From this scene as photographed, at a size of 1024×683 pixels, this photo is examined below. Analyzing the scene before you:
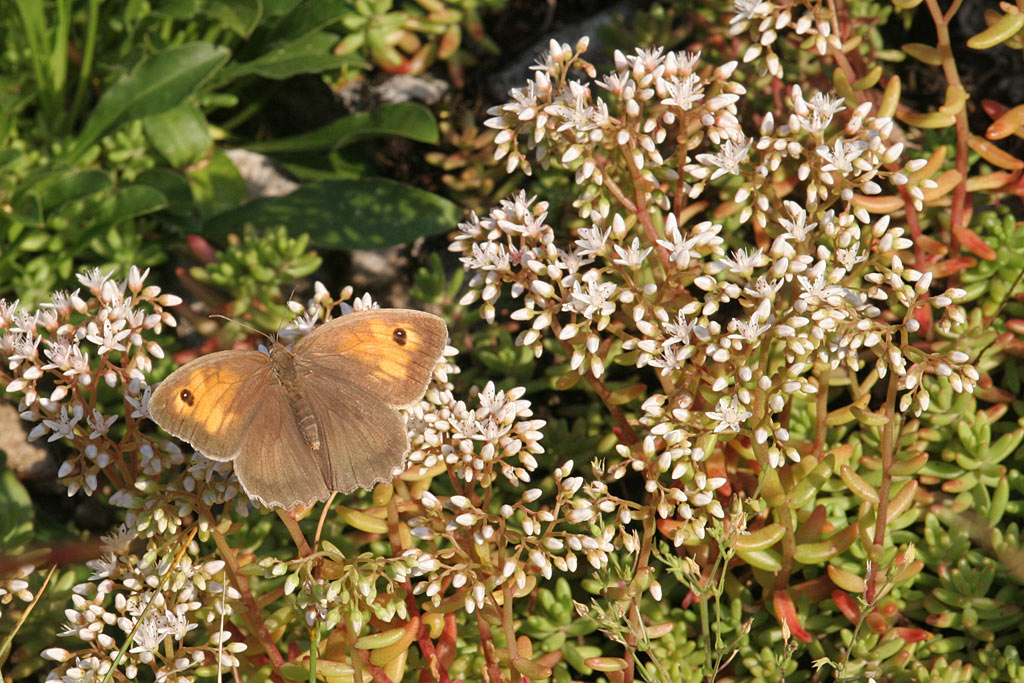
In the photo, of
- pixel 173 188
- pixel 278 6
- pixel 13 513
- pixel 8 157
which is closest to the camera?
pixel 13 513

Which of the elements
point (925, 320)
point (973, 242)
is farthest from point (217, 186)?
point (973, 242)

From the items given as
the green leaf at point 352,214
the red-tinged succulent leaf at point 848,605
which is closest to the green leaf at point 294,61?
the green leaf at point 352,214

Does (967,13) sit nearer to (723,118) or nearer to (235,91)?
(723,118)

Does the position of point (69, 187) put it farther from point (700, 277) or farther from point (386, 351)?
point (700, 277)

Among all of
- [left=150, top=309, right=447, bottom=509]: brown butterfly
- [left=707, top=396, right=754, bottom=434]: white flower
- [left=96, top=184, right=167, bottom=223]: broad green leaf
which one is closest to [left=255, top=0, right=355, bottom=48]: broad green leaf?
[left=96, top=184, right=167, bottom=223]: broad green leaf

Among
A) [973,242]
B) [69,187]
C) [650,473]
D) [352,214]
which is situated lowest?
[352,214]

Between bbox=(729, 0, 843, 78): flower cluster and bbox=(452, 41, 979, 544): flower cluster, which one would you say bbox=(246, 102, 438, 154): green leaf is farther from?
bbox=(729, 0, 843, 78): flower cluster

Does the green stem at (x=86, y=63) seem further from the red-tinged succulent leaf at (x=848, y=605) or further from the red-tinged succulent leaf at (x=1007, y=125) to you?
the red-tinged succulent leaf at (x=848, y=605)
